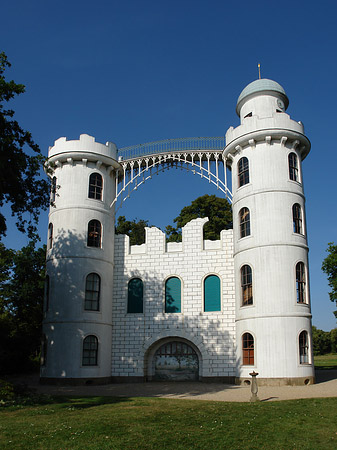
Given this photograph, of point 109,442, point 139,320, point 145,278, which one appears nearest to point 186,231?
point 145,278

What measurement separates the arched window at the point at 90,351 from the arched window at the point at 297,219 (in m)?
12.9

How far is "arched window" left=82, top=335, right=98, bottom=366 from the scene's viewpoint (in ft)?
81.6

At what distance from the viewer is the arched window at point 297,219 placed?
24.4 metres

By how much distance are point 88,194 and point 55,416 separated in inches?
647

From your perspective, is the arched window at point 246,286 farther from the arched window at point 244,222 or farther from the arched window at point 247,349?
the arched window at point 244,222

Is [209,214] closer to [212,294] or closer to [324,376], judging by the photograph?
[212,294]

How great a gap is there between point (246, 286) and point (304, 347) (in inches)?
167

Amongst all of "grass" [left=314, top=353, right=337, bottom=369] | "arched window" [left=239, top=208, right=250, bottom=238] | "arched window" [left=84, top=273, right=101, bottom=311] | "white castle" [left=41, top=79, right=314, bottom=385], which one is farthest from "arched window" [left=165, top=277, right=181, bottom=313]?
"grass" [left=314, top=353, right=337, bottom=369]

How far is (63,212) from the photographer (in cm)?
2695

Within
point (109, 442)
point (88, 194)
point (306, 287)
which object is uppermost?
point (88, 194)

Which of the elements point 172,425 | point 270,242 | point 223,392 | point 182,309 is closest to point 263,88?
point 270,242

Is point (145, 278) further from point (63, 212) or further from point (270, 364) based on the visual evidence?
point (270, 364)

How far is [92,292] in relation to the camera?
26031 millimetres

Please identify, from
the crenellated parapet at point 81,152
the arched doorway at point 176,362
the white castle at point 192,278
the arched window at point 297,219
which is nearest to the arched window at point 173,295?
the white castle at point 192,278
